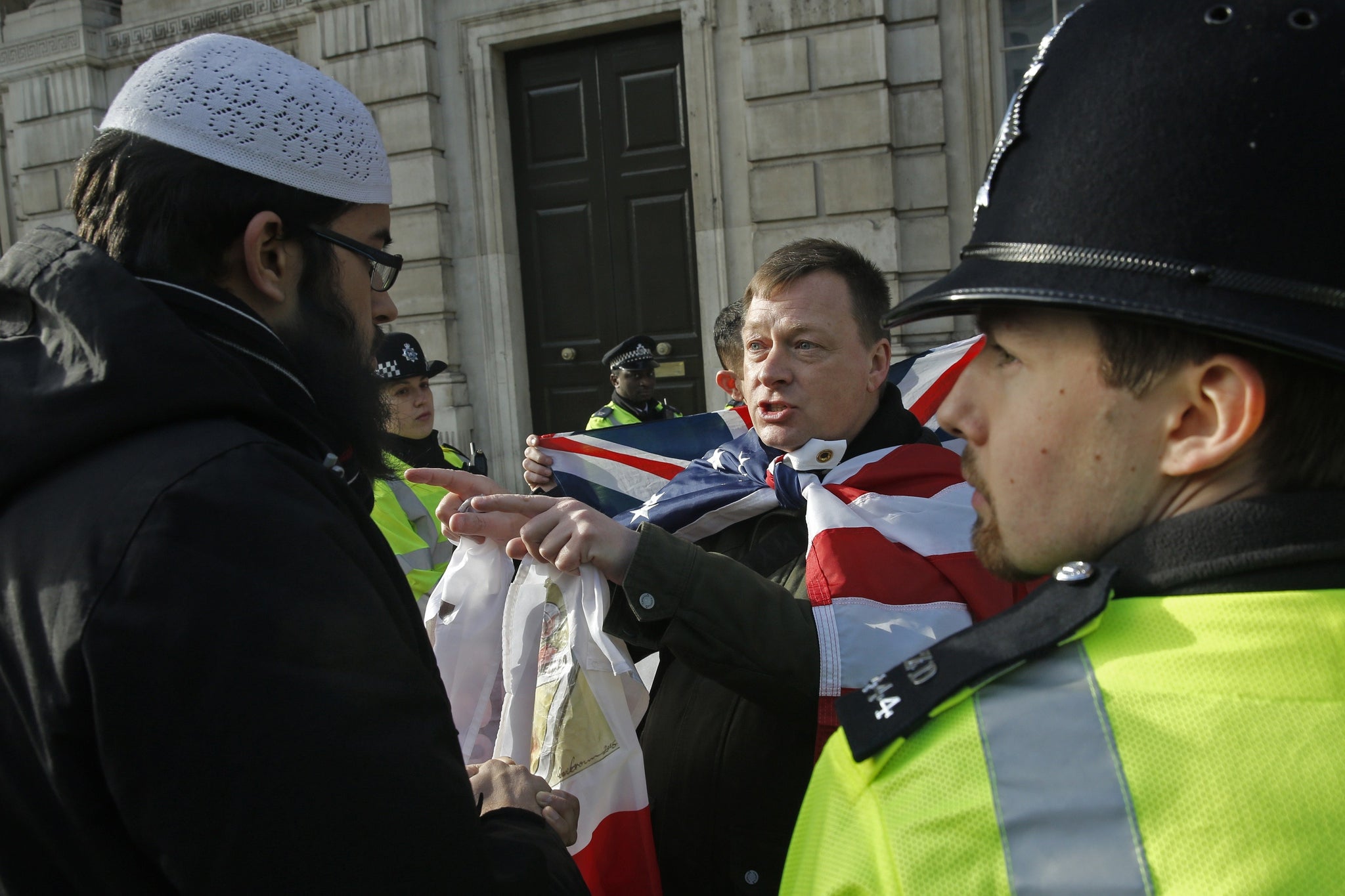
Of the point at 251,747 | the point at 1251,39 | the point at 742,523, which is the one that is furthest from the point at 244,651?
the point at 742,523

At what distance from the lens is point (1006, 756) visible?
762 millimetres

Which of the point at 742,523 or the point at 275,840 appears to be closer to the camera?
the point at 275,840

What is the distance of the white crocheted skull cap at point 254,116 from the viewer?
132cm

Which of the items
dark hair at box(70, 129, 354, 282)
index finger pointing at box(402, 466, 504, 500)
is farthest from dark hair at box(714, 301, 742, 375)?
dark hair at box(70, 129, 354, 282)

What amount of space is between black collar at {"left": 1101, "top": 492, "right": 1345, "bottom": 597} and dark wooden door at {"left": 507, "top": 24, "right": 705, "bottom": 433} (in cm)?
741

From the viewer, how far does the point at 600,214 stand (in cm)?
856

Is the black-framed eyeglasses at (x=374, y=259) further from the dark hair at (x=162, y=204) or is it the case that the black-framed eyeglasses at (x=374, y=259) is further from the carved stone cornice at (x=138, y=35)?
the carved stone cornice at (x=138, y=35)

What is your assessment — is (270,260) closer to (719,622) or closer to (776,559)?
(719,622)

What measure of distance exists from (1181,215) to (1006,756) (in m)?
0.48

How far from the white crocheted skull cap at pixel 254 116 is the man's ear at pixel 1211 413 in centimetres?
116

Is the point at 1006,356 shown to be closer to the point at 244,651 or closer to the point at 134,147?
the point at 244,651

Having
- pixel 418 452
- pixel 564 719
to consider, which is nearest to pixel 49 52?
pixel 418 452

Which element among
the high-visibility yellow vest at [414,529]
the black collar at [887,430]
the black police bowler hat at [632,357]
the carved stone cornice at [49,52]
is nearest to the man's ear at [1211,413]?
the black collar at [887,430]

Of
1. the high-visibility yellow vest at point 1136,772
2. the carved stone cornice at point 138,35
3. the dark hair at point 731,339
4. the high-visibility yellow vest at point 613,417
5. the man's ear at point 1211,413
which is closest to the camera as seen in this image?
the high-visibility yellow vest at point 1136,772
